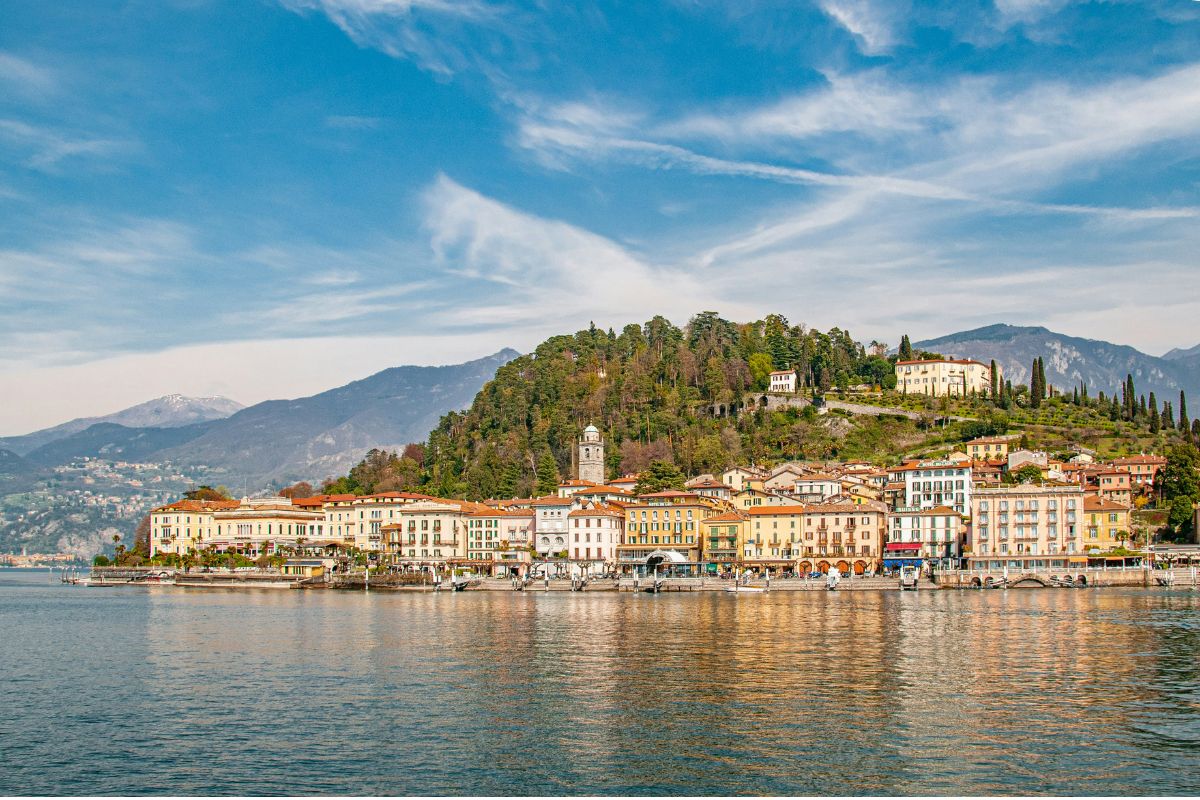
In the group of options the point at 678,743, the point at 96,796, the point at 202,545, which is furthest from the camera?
the point at 202,545

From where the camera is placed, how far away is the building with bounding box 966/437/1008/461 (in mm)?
120206

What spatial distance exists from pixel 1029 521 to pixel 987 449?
2746 centimetres

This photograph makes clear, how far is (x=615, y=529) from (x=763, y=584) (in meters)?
19.9

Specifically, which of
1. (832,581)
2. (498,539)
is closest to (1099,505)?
(832,581)

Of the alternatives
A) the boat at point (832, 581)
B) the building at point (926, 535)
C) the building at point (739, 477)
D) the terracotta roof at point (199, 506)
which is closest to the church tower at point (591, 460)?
the building at point (739, 477)

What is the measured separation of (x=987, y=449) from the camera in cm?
12119

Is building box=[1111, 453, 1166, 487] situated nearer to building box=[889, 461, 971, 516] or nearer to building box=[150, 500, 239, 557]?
building box=[889, 461, 971, 516]

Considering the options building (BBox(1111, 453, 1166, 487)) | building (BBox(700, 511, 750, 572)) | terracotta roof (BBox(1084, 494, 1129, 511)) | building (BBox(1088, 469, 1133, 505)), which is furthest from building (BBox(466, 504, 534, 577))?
building (BBox(1111, 453, 1166, 487))

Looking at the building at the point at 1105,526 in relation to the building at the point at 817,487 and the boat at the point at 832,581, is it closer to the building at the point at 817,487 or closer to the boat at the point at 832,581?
the building at the point at 817,487

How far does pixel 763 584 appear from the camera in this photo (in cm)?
Result: 9044

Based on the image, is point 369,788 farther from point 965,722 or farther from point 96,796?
point 965,722

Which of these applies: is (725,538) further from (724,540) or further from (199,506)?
(199,506)

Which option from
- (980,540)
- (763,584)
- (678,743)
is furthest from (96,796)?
(980,540)

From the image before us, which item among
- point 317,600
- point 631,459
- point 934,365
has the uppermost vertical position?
point 934,365
